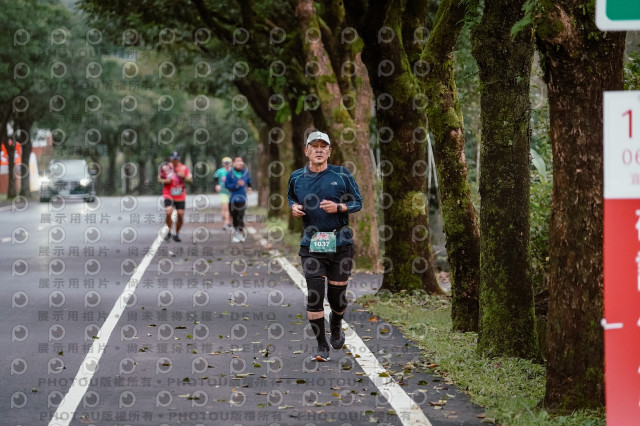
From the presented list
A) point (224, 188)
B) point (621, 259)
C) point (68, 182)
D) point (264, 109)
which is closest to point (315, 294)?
point (621, 259)

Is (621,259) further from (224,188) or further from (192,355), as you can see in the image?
(224,188)

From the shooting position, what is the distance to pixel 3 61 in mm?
58625

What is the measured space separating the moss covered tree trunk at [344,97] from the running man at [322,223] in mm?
10752

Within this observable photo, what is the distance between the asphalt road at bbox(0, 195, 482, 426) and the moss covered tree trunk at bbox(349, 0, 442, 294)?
0.97m

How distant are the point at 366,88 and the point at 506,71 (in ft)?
45.0

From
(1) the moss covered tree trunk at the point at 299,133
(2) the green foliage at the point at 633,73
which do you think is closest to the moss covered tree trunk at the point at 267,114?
(1) the moss covered tree trunk at the point at 299,133

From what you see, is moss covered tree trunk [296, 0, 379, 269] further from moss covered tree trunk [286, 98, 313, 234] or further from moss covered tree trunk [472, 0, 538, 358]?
moss covered tree trunk [472, 0, 538, 358]

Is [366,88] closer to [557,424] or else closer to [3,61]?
[557,424]

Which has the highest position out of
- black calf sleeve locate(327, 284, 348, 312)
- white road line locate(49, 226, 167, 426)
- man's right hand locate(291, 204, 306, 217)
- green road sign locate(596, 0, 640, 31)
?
green road sign locate(596, 0, 640, 31)

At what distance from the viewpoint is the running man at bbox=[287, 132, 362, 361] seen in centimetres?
1128

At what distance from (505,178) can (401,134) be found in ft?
20.1

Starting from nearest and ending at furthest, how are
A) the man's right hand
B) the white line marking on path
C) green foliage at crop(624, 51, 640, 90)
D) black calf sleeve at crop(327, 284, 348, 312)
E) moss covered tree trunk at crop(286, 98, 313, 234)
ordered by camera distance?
1. the white line marking on path
2. the man's right hand
3. black calf sleeve at crop(327, 284, 348, 312)
4. green foliage at crop(624, 51, 640, 90)
5. moss covered tree trunk at crop(286, 98, 313, 234)

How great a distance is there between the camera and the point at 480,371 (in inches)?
420

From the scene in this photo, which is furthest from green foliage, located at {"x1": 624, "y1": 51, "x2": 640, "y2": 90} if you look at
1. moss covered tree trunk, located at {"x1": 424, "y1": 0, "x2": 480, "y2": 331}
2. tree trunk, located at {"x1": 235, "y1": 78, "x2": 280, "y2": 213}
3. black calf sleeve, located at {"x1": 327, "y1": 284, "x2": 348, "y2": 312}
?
tree trunk, located at {"x1": 235, "y1": 78, "x2": 280, "y2": 213}
